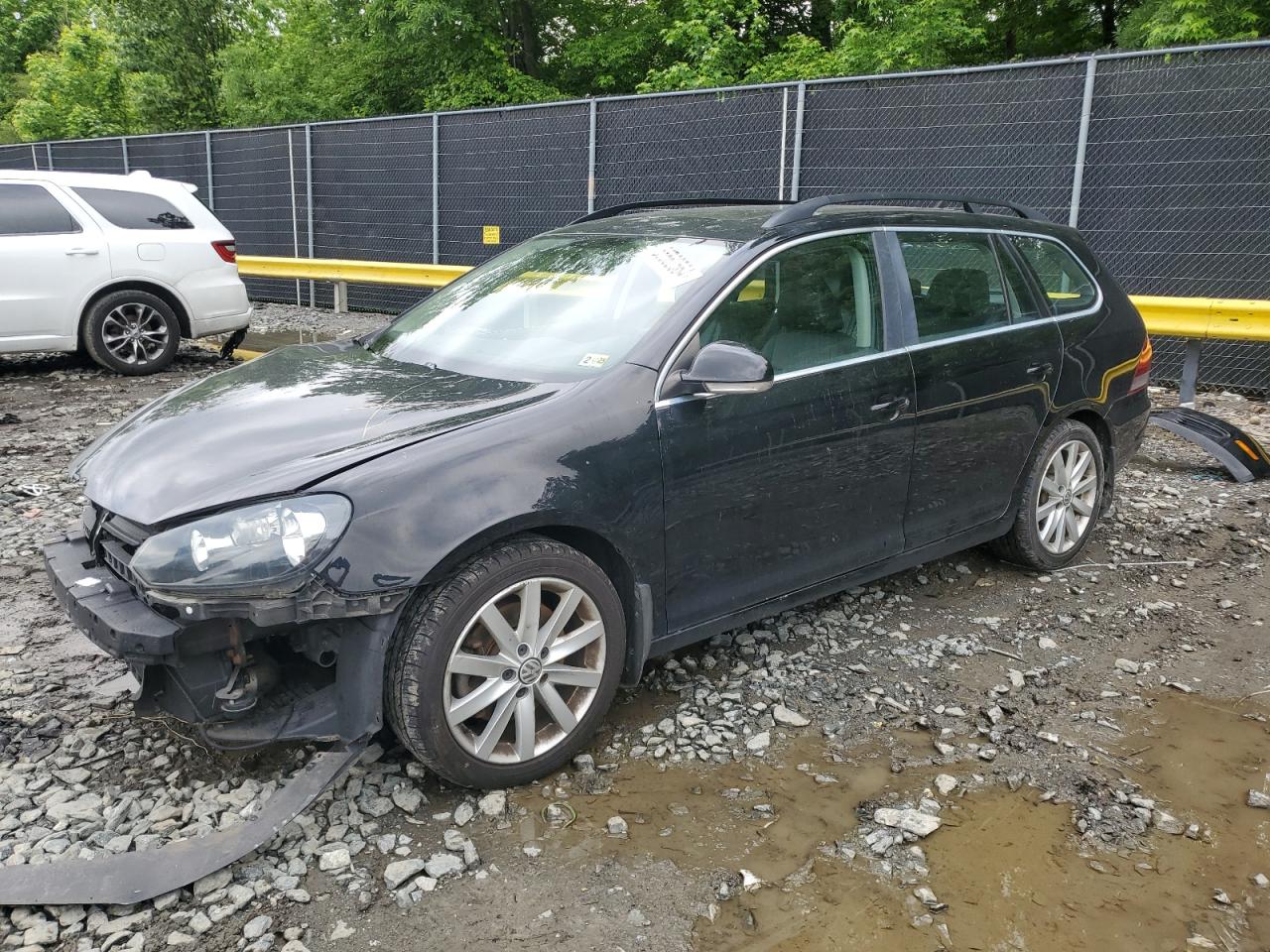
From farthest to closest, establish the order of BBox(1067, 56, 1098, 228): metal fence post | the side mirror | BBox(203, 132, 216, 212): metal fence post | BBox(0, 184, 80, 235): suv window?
BBox(203, 132, 216, 212): metal fence post
BBox(1067, 56, 1098, 228): metal fence post
BBox(0, 184, 80, 235): suv window
the side mirror

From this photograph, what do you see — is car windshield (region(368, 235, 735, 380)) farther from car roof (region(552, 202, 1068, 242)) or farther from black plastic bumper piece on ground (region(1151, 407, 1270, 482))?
black plastic bumper piece on ground (region(1151, 407, 1270, 482))

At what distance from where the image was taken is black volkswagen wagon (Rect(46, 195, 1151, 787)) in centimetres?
277

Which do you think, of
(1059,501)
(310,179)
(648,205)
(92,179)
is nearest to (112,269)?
(92,179)

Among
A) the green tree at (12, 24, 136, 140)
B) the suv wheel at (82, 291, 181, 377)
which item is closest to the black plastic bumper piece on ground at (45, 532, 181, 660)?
the suv wheel at (82, 291, 181, 377)

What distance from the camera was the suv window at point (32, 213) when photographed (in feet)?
28.1

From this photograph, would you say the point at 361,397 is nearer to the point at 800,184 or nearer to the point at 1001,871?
the point at 1001,871

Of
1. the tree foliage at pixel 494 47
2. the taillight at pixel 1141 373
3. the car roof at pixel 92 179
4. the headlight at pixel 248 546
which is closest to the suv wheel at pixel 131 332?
the car roof at pixel 92 179

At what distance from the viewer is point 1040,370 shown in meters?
4.55

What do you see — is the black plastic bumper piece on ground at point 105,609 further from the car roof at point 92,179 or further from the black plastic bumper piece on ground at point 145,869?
the car roof at point 92,179

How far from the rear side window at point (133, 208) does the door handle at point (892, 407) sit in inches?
303

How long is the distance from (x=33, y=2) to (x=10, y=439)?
4738 cm

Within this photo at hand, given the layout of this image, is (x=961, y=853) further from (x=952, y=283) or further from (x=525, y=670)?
(x=952, y=283)

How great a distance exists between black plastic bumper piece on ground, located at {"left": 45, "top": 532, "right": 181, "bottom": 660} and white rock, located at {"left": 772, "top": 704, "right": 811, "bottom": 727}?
6.42 feet

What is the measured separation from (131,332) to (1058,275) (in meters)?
7.79
